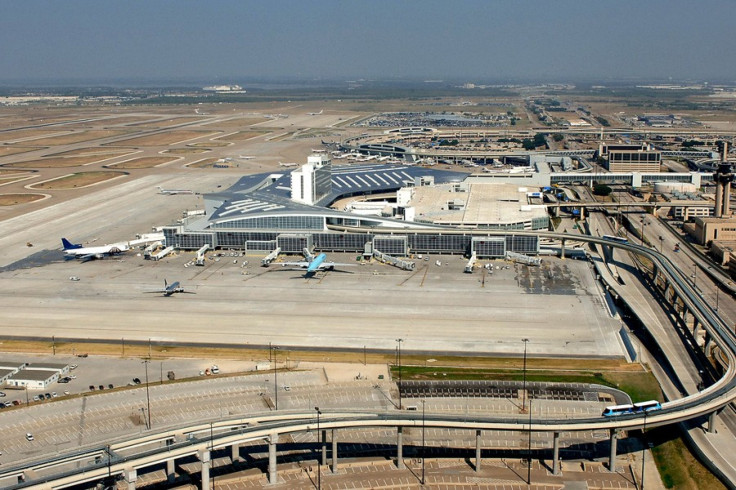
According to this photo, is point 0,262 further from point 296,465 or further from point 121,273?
point 296,465

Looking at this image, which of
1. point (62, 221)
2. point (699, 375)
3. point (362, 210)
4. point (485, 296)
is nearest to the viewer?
point (699, 375)

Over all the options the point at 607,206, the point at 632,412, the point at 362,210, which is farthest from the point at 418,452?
the point at 607,206

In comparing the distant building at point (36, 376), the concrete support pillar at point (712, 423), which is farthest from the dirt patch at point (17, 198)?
the concrete support pillar at point (712, 423)

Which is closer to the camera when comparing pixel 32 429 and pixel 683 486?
pixel 683 486

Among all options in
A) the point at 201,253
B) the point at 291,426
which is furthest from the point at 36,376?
the point at 201,253

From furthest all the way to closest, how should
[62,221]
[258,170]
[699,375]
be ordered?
[258,170], [62,221], [699,375]
